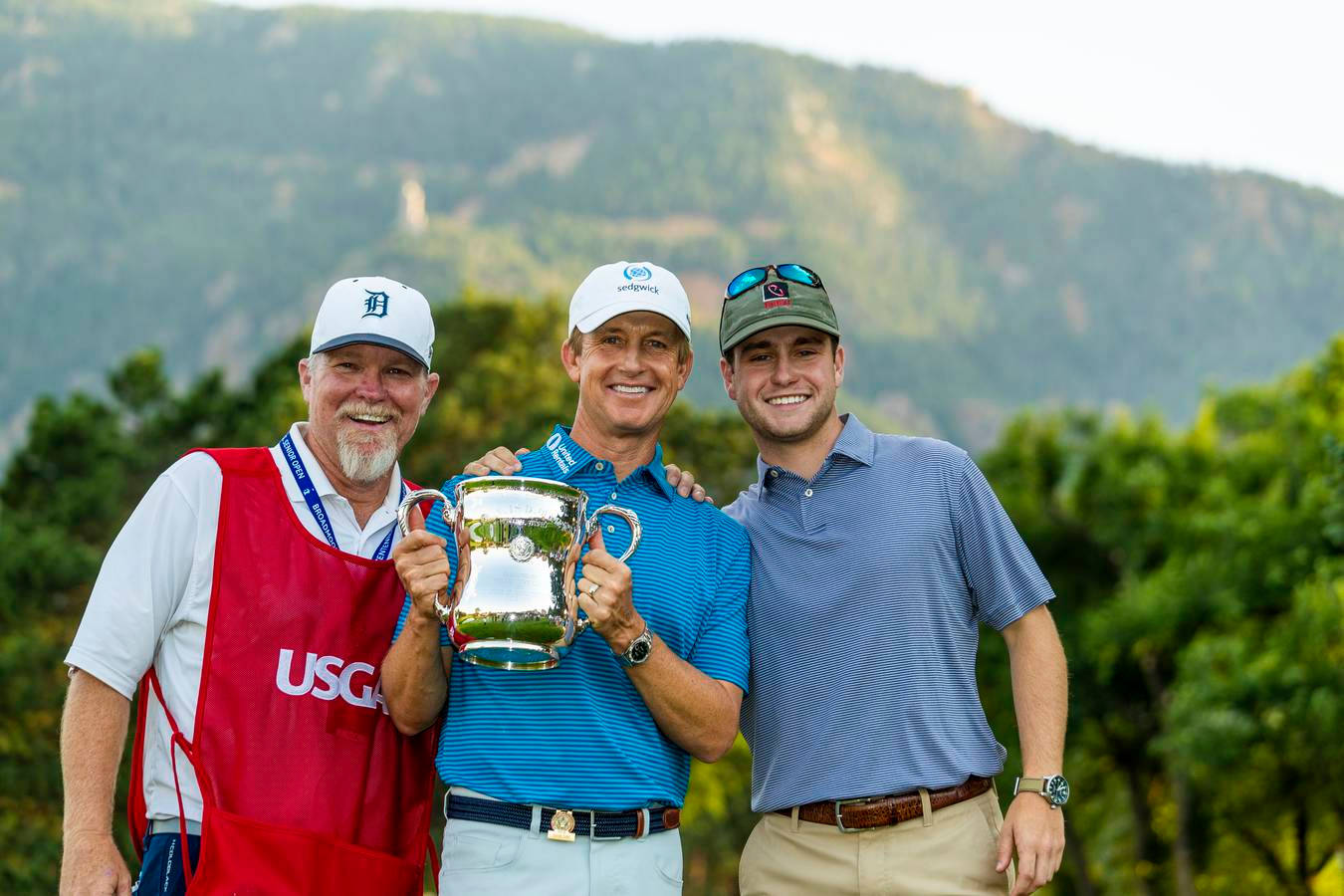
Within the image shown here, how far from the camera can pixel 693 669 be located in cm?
443

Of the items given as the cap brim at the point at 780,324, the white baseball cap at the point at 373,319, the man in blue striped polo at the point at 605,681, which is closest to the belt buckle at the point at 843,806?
the man in blue striped polo at the point at 605,681

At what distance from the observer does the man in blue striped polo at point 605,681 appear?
430 cm

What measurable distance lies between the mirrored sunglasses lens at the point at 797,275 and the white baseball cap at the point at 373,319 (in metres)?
1.19

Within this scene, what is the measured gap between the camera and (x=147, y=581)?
4625 mm

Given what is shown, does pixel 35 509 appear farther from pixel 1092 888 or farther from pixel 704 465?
pixel 1092 888

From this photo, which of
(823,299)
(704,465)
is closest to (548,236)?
(704,465)

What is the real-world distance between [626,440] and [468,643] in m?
0.93

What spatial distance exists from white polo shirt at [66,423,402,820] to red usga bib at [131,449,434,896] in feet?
0.21

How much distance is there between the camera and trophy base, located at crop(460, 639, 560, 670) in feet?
13.5

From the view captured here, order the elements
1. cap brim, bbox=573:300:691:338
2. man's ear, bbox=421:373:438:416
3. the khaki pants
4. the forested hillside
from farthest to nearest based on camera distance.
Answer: the forested hillside → man's ear, bbox=421:373:438:416 → the khaki pants → cap brim, bbox=573:300:691:338

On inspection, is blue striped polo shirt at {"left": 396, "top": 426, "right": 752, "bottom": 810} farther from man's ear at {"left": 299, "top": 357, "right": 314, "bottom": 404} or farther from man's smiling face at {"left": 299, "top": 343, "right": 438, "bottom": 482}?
man's ear at {"left": 299, "top": 357, "right": 314, "bottom": 404}

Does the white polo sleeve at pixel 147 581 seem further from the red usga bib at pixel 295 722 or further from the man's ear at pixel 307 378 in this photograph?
the man's ear at pixel 307 378

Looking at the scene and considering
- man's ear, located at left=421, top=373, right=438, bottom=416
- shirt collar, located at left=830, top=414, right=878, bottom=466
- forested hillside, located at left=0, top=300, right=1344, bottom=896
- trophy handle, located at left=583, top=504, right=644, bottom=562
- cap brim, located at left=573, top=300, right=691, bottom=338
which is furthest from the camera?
forested hillside, located at left=0, top=300, right=1344, bottom=896

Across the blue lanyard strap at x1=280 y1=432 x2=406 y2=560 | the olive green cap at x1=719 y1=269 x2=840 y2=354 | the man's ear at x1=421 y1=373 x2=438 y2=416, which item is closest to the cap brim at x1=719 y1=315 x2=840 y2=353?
the olive green cap at x1=719 y1=269 x2=840 y2=354
